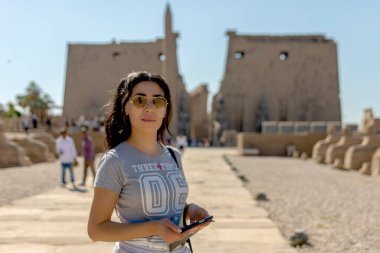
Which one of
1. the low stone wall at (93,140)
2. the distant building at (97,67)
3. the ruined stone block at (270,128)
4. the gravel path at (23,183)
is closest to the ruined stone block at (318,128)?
the ruined stone block at (270,128)

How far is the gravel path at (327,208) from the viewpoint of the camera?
4.50 metres

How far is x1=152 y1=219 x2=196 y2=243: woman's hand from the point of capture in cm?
146

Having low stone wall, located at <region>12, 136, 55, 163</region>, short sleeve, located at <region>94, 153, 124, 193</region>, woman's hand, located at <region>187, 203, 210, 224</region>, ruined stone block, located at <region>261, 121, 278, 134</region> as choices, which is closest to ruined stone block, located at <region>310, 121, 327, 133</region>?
ruined stone block, located at <region>261, 121, 278, 134</region>

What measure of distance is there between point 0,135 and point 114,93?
1186 centimetres

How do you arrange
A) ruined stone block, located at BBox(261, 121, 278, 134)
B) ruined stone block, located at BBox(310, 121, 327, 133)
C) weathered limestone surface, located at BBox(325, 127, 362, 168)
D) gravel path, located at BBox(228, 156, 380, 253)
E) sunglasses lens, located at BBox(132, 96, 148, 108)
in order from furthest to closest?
ruined stone block, located at BBox(261, 121, 278, 134) → ruined stone block, located at BBox(310, 121, 327, 133) → weathered limestone surface, located at BBox(325, 127, 362, 168) → gravel path, located at BBox(228, 156, 380, 253) → sunglasses lens, located at BBox(132, 96, 148, 108)

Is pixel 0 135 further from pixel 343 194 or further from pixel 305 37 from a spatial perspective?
pixel 305 37

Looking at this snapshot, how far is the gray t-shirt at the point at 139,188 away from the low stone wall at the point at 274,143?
750 inches

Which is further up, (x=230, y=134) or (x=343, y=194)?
(x=230, y=134)

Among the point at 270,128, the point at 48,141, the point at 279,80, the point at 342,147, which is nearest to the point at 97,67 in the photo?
the point at 279,80

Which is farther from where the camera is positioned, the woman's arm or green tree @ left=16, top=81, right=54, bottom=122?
green tree @ left=16, top=81, right=54, bottom=122

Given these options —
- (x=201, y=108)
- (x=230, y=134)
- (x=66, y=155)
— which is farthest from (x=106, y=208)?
(x=201, y=108)

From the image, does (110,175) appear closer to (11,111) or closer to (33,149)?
(33,149)

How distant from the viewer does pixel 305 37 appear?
33.9m

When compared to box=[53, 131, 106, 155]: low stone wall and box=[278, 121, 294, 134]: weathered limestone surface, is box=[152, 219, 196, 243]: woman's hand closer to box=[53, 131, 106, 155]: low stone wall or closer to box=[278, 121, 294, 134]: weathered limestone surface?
box=[53, 131, 106, 155]: low stone wall
